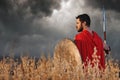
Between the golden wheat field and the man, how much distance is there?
1.18ft

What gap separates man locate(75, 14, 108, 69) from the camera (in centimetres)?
934

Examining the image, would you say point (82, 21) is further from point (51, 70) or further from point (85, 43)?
point (51, 70)

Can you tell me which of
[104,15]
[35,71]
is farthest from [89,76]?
[104,15]

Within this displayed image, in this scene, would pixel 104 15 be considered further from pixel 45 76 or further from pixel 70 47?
pixel 45 76

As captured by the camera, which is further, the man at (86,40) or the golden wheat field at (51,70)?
the man at (86,40)

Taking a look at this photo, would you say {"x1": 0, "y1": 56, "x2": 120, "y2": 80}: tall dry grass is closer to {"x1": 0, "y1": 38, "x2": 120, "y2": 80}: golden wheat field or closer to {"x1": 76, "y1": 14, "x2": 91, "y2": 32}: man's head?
{"x1": 0, "y1": 38, "x2": 120, "y2": 80}: golden wheat field

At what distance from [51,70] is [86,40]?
4.88 feet

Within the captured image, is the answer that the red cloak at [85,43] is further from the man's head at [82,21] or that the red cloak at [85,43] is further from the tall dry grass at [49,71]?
the tall dry grass at [49,71]

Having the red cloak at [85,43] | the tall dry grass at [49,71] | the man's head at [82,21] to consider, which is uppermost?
the man's head at [82,21]

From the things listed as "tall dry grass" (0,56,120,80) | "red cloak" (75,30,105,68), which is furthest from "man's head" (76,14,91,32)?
"tall dry grass" (0,56,120,80)

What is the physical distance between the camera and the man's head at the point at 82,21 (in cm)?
944

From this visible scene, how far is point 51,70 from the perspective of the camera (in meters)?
8.39

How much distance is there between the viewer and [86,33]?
9.42 meters

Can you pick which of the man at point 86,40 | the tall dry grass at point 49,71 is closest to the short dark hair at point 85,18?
the man at point 86,40
